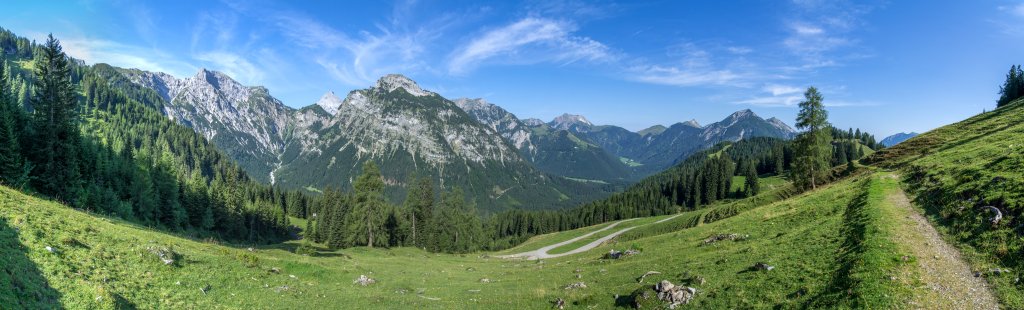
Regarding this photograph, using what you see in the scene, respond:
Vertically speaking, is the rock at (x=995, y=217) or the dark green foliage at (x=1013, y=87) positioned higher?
the dark green foliage at (x=1013, y=87)

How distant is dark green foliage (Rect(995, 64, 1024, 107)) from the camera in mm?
132250

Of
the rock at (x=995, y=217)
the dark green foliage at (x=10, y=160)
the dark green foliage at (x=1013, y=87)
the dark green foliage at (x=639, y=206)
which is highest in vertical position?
the dark green foliage at (x=1013, y=87)

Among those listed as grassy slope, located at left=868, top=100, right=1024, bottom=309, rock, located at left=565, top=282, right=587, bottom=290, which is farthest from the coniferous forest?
rock, located at left=565, top=282, right=587, bottom=290

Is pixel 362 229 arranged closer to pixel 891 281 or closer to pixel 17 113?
pixel 17 113

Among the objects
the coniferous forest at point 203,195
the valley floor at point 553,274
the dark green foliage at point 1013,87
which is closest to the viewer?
the valley floor at point 553,274

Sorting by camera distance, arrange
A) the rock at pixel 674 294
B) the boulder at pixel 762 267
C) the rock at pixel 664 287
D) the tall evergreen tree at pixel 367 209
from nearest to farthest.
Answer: the rock at pixel 674 294 → the rock at pixel 664 287 → the boulder at pixel 762 267 → the tall evergreen tree at pixel 367 209

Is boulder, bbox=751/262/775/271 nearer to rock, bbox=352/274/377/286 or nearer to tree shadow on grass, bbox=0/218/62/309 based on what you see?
rock, bbox=352/274/377/286

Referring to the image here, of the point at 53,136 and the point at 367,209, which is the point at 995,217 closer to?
the point at 367,209

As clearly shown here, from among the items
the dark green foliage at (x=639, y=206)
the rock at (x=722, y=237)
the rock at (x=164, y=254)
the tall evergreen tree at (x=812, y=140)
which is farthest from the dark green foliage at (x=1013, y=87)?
the rock at (x=164, y=254)

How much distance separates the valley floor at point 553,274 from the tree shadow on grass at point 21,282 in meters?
0.07

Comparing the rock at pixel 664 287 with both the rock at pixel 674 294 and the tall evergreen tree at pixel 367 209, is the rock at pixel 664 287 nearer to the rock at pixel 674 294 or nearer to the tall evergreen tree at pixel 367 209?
the rock at pixel 674 294

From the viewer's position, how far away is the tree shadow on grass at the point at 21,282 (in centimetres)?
1407

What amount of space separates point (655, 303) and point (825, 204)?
2962cm

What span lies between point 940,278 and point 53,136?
95.4 metres
